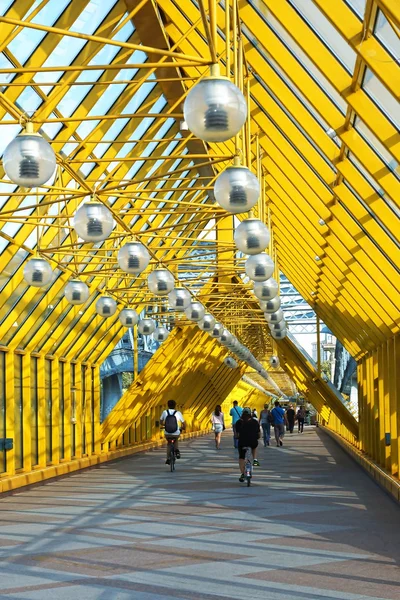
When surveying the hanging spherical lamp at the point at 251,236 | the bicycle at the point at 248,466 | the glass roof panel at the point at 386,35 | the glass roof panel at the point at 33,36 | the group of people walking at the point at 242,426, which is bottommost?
the bicycle at the point at 248,466

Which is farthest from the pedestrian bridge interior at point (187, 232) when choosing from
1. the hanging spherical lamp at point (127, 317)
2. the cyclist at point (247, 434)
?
the cyclist at point (247, 434)

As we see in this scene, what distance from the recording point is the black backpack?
27.2 meters

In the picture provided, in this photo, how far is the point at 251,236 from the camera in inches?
419

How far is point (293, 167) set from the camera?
17875 mm

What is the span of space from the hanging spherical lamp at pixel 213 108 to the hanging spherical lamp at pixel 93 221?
13.1ft

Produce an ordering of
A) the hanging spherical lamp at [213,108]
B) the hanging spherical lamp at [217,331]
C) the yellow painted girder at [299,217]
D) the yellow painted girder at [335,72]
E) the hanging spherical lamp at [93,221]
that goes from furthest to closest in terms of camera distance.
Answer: the hanging spherical lamp at [217,331] → the yellow painted girder at [299,217] → the yellow painted girder at [335,72] → the hanging spherical lamp at [93,221] → the hanging spherical lamp at [213,108]

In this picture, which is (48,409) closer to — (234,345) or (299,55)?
(234,345)

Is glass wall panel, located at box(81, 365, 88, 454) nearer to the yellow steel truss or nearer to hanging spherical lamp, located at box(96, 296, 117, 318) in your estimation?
the yellow steel truss

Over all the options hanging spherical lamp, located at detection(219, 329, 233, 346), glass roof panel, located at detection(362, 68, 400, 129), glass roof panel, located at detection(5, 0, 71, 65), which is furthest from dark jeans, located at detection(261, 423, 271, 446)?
glass roof panel, located at detection(362, 68, 400, 129)

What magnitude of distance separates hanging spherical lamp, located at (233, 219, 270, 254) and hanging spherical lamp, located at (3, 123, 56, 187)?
351cm

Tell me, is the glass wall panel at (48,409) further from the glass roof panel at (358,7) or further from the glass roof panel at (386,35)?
the glass roof panel at (386,35)

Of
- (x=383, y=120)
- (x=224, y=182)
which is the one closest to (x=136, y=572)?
(x=224, y=182)

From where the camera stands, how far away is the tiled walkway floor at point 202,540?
380 inches

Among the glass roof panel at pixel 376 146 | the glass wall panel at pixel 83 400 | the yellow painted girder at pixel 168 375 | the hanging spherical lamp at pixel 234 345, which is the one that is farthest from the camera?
the yellow painted girder at pixel 168 375
